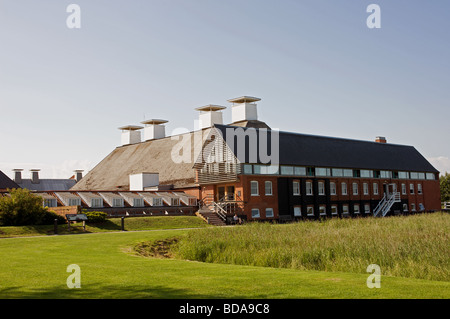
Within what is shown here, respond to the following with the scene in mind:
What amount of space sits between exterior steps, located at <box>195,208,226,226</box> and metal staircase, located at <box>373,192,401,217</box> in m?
20.9

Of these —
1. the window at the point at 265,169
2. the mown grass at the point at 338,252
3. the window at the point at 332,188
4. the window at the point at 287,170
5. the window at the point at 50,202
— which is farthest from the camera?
the window at the point at 332,188

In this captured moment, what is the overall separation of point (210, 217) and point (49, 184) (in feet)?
157

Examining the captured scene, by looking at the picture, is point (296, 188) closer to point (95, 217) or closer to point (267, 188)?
point (267, 188)

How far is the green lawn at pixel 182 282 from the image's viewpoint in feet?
34.5

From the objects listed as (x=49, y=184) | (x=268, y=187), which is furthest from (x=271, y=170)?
(x=49, y=184)

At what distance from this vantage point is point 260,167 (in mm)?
48469

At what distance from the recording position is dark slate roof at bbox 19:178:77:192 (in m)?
80.1

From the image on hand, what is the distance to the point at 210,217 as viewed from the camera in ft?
151

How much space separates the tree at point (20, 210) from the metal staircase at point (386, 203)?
37594 millimetres

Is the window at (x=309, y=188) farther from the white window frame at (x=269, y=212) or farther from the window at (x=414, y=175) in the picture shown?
the window at (x=414, y=175)

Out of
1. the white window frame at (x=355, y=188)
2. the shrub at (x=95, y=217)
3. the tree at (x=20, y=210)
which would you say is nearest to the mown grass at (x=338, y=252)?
the shrub at (x=95, y=217)
